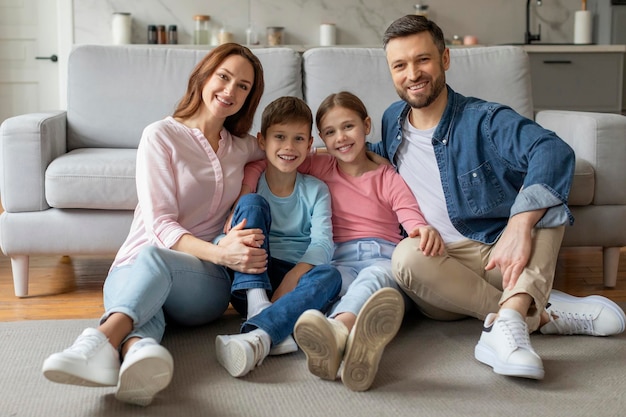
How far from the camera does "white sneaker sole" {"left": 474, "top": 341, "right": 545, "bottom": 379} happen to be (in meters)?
1.67

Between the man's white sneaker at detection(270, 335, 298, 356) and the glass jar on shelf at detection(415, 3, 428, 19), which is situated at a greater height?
the glass jar on shelf at detection(415, 3, 428, 19)

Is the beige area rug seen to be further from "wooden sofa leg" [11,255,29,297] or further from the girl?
"wooden sofa leg" [11,255,29,297]

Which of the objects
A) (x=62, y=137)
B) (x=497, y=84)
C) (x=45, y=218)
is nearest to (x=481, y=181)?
(x=497, y=84)

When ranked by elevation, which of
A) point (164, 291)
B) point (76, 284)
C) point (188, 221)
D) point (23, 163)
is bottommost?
point (76, 284)

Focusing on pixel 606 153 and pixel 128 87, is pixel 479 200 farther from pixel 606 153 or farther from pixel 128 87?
pixel 128 87

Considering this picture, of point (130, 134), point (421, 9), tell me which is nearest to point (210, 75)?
point (130, 134)

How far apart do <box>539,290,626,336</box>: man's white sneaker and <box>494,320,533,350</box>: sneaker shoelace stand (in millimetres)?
330

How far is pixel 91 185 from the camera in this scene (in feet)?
8.03

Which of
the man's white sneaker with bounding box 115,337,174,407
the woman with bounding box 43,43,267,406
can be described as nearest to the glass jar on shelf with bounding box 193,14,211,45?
the woman with bounding box 43,43,267,406

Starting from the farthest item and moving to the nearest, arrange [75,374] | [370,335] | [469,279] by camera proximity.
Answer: [469,279]
[370,335]
[75,374]

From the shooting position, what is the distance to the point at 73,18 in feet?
16.5

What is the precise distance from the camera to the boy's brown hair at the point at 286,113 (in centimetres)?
210

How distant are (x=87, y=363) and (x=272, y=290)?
2.11 feet

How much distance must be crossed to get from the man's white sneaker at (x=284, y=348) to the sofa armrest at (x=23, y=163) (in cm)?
106
